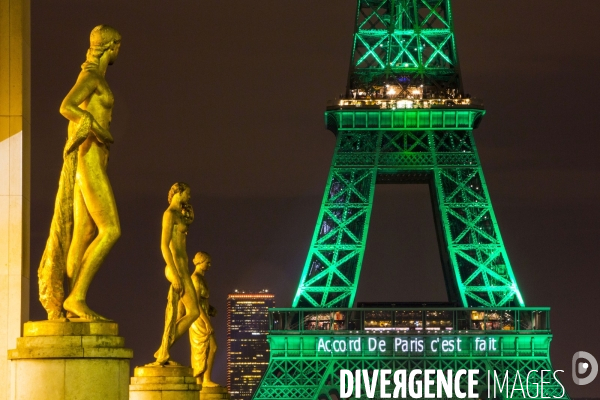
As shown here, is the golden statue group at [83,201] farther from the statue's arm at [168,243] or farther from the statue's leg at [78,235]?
the statue's arm at [168,243]

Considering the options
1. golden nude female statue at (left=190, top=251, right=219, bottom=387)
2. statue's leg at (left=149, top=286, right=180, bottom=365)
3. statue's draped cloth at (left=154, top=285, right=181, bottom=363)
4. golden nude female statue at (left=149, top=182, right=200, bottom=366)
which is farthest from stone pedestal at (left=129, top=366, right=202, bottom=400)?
golden nude female statue at (left=190, top=251, right=219, bottom=387)

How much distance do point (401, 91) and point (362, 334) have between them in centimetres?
1455

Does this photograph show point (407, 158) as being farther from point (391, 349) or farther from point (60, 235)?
point (60, 235)

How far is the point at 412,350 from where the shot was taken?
A: 96.6 meters

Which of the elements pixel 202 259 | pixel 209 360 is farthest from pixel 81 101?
pixel 209 360

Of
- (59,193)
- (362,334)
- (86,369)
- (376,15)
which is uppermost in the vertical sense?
(376,15)

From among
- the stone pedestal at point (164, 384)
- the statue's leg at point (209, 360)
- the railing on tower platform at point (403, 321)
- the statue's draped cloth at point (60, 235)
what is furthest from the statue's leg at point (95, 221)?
the railing on tower platform at point (403, 321)

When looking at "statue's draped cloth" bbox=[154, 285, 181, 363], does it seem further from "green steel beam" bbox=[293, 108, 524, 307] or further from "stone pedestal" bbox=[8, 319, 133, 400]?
"green steel beam" bbox=[293, 108, 524, 307]

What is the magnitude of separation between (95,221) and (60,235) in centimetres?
38

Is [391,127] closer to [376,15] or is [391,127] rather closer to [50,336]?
[376,15]

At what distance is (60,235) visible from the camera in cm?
1666

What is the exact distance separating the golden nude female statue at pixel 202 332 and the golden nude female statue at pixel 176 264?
2.36 m

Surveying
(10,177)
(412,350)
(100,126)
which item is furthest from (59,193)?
(412,350)

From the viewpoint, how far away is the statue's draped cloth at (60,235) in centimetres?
1655
